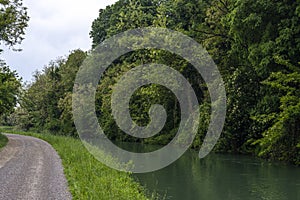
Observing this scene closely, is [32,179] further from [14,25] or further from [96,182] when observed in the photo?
[14,25]

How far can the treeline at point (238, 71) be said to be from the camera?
2459 centimetres

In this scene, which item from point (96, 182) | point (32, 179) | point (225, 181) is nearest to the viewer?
point (96, 182)

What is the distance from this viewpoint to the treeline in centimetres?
2459

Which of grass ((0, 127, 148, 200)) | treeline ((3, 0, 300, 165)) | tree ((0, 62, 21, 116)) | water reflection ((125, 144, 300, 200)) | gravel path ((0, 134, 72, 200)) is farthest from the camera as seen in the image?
tree ((0, 62, 21, 116))

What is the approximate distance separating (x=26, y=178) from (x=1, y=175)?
58.2 inches

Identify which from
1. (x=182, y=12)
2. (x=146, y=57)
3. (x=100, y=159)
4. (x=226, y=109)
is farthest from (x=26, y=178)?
(x=146, y=57)

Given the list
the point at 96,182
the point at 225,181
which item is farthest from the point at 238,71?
the point at 96,182

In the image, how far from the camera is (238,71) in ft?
108

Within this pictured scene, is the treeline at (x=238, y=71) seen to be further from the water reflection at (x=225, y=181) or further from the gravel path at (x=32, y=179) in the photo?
the gravel path at (x=32, y=179)

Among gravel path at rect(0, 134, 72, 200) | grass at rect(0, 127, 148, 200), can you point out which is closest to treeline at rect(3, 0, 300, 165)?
grass at rect(0, 127, 148, 200)

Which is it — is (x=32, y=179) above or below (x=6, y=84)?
below

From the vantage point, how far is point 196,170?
75.8 feet

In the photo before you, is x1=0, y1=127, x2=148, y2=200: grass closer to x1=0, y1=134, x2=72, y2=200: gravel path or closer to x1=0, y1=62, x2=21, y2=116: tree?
x1=0, y1=134, x2=72, y2=200: gravel path

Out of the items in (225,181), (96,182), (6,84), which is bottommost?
(225,181)
